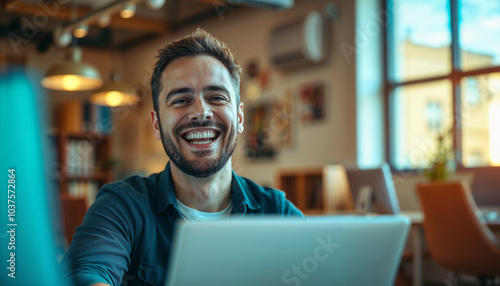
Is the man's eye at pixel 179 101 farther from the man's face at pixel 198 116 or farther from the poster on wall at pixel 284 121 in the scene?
the poster on wall at pixel 284 121

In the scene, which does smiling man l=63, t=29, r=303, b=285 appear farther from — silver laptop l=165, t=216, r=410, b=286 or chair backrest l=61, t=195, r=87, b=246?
chair backrest l=61, t=195, r=87, b=246

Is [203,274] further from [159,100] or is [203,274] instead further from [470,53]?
[470,53]

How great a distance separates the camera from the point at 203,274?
0.76m

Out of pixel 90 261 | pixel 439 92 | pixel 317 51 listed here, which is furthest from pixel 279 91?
pixel 90 261

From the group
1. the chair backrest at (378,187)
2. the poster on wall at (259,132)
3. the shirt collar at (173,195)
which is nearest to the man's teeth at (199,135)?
the shirt collar at (173,195)

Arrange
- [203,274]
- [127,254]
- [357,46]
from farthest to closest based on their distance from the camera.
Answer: [357,46] < [127,254] < [203,274]

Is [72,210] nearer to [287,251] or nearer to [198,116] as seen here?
[198,116]

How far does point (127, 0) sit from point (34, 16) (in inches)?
126

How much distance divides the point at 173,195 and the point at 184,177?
5cm

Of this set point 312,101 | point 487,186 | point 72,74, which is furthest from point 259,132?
point 487,186

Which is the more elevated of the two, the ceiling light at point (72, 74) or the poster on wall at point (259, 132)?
the ceiling light at point (72, 74)

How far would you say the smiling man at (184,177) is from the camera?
1289 mm

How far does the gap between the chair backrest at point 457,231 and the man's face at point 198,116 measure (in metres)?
2.31

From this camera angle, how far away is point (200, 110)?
1.35 meters
